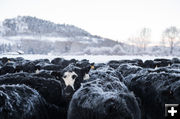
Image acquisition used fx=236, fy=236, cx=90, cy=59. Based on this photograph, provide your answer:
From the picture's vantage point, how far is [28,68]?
35.9 feet

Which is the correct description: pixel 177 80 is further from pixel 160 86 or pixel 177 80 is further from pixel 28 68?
pixel 28 68

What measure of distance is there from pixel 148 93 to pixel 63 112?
6.45 feet

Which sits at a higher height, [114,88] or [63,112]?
[114,88]

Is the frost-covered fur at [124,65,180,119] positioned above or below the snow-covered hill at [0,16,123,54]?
below

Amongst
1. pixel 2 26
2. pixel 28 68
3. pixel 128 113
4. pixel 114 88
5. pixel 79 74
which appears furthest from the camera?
pixel 2 26

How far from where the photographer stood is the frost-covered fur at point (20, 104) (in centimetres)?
317

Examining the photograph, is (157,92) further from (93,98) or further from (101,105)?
(101,105)

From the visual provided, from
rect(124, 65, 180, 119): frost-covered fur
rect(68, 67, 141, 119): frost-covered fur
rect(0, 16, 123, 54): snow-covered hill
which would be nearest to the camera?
rect(68, 67, 141, 119): frost-covered fur

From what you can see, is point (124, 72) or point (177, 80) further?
point (124, 72)

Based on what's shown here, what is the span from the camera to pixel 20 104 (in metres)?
3.48

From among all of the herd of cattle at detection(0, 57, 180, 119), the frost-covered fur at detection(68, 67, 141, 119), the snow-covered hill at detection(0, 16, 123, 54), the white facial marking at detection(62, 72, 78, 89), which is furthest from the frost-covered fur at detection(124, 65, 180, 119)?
the snow-covered hill at detection(0, 16, 123, 54)

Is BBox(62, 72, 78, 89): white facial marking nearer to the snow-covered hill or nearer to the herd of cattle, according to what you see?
the herd of cattle

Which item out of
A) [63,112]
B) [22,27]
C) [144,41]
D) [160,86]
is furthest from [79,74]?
[22,27]

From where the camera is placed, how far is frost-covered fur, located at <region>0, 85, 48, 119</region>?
3166 millimetres
